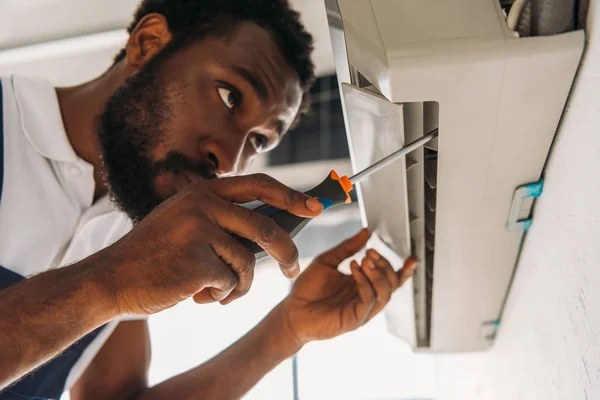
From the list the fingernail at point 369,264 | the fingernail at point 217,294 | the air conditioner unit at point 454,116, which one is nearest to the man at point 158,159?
the fingernail at point 369,264

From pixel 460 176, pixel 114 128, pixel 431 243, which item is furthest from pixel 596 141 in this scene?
pixel 114 128

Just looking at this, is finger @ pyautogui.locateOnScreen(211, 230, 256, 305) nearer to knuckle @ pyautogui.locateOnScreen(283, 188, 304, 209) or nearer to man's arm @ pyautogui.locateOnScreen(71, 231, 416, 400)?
knuckle @ pyautogui.locateOnScreen(283, 188, 304, 209)

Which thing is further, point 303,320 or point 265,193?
point 303,320

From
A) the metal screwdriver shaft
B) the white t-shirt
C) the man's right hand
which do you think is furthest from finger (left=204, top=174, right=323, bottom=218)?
the white t-shirt

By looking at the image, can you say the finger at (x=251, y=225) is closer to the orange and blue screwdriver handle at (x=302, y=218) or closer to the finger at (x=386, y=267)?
the orange and blue screwdriver handle at (x=302, y=218)

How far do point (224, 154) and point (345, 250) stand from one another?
31cm

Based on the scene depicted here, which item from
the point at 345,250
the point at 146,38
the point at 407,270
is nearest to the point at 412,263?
the point at 407,270

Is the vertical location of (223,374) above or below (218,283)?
below

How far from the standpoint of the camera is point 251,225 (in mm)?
514

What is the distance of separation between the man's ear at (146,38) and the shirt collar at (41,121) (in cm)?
21

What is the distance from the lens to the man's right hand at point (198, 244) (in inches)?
19.6

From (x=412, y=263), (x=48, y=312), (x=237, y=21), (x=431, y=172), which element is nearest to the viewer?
(x=48, y=312)

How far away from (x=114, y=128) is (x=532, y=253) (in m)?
0.85

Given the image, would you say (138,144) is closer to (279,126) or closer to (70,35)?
(279,126)
